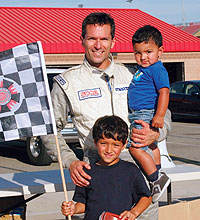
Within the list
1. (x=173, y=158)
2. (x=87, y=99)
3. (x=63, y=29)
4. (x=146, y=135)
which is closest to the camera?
(x=87, y=99)

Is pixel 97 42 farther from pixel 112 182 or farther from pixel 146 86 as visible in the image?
pixel 112 182

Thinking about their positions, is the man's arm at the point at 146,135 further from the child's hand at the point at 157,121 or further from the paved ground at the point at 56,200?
the paved ground at the point at 56,200

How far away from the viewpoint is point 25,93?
3781mm

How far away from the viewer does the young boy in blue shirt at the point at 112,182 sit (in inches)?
136

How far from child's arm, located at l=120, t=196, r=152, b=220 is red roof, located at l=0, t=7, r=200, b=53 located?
65.7 feet

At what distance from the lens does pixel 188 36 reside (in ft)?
93.3

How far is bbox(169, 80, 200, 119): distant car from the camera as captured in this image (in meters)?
19.1

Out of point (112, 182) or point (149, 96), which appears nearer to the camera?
point (112, 182)

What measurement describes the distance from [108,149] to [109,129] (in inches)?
5.0

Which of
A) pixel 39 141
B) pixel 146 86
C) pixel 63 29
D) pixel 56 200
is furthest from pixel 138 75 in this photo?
pixel 63 29

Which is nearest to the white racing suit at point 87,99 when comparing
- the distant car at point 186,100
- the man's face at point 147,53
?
the man's face at point 147,53

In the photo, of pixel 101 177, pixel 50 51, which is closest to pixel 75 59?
pixel 50 51

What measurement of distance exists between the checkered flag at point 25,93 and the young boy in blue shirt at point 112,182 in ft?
1.41

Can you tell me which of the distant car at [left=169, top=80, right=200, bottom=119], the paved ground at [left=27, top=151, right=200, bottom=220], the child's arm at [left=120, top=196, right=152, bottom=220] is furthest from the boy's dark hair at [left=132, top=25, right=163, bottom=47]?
the distant car at [left=169, top=80, right=200, bottom=119]
